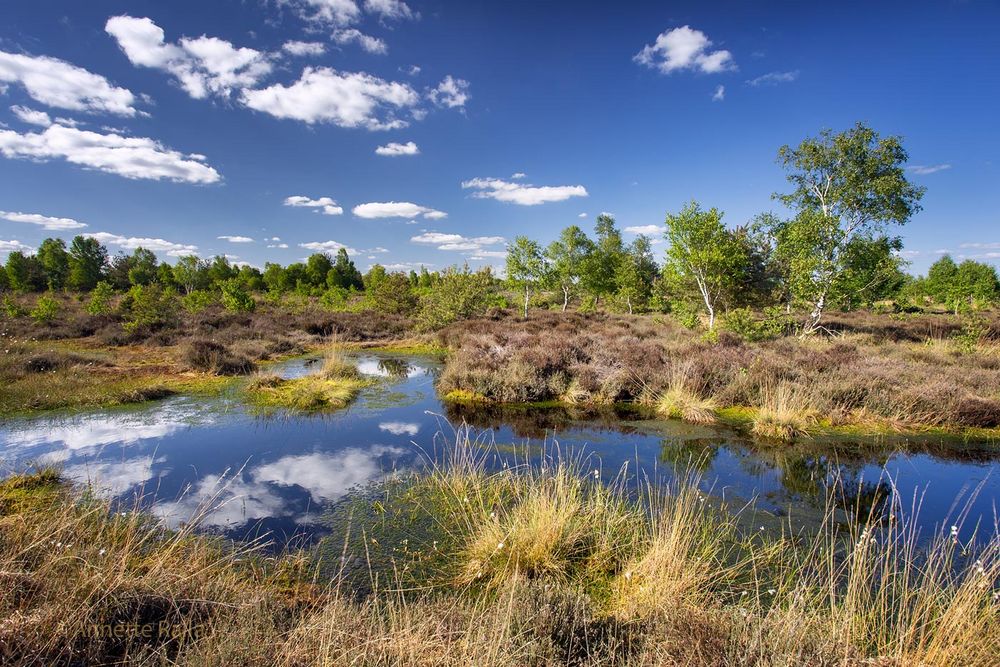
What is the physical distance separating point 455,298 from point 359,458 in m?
19.3

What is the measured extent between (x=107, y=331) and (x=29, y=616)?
24.2 m

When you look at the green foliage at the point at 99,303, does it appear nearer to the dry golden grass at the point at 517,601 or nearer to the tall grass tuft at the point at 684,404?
the dry golden grass at the point at 517,601

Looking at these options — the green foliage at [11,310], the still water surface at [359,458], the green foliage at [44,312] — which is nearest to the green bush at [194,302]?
the green foliage at [44,312]

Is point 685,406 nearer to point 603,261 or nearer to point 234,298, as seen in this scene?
point 234,298

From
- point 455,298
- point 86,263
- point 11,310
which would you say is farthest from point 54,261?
point 455,298

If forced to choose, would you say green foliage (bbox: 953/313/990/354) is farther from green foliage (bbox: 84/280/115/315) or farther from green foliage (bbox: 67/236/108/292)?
green foliage (bbox: 67/236/108/292)

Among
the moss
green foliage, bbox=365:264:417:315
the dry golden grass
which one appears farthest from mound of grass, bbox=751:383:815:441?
green foliage, bbox=365:264:417:315

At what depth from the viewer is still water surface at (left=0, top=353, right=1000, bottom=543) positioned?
5.89m

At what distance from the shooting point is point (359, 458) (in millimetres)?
7512

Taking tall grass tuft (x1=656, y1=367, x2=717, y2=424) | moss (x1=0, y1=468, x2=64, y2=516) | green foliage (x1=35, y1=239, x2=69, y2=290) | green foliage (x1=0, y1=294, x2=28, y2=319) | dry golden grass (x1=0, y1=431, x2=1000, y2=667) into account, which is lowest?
moss (x1=0, y1=468, x2=64, y2=516)

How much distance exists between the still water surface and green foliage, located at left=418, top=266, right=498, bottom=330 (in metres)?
14.5

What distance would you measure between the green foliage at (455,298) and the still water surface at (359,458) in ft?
47.7

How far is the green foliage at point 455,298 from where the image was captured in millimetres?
25062

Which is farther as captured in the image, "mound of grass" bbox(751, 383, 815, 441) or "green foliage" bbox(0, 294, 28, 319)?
"green foliage" bbox(0, 294, 28, 319)
